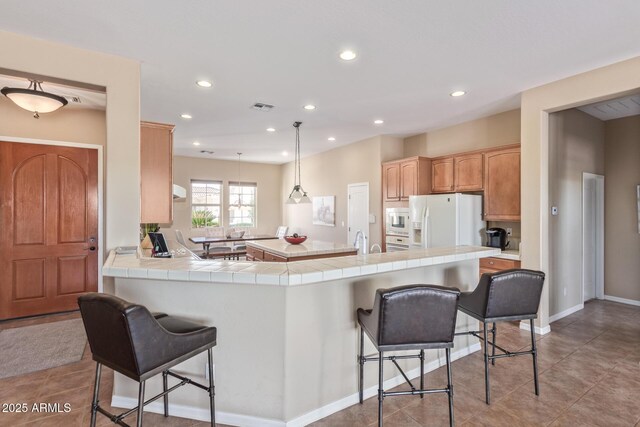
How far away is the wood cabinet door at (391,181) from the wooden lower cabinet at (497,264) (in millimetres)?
1838

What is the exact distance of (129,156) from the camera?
9.09ft

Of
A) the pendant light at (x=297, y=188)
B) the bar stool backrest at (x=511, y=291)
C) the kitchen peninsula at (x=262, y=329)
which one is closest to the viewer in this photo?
the kitchen peninsula at (x=262, y=329)

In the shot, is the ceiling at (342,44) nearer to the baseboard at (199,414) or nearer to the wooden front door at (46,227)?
the wooden front door at (46,227)

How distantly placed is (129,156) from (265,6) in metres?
1.70

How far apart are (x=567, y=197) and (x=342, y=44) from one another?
3.50 metres

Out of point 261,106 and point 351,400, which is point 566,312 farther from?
Answer: point 261,106

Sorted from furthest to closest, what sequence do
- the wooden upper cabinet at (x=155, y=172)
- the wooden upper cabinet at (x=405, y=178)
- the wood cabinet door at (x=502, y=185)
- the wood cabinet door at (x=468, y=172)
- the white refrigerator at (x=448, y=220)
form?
the wooden upper cabinet at (x=405, y=178) < the wood cabinet door at (x=468, y=172) < the white refrigerator at (x=448, y=220) < the wood cabinet door at (x=502, y=185) < the wooden upper cabinet at (x=155, y=172)

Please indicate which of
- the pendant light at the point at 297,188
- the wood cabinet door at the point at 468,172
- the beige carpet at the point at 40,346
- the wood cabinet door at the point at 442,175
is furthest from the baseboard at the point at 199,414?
the wood cabinet door at the point at 442,175

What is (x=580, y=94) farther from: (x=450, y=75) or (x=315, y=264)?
(x=315, y=264)

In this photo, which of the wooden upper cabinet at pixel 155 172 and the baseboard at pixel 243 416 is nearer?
the baseboard at pixel 243 416

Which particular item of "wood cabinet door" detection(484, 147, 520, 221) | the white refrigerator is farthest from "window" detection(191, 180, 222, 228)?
"wood cabinet door" detection(484, 147, 520, 221)

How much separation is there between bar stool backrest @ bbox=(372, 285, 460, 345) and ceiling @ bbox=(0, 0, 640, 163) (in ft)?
6.15

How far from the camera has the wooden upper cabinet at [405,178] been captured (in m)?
5.13

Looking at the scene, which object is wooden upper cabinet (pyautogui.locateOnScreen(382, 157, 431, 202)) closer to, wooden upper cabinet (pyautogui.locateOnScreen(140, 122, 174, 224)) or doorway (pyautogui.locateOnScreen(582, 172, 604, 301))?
doorway (pyautogui.locateOnScreen(582, 172, 604, 301))
